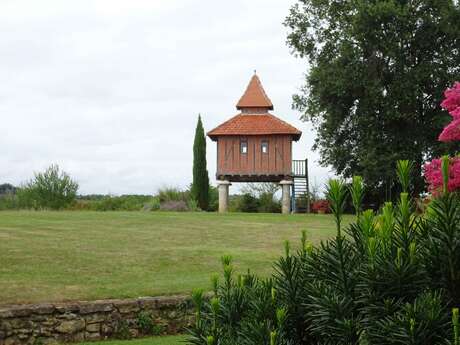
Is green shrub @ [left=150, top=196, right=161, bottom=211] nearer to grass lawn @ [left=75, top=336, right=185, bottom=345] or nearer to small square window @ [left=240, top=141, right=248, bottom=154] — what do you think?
small square window @ [left=240, top=141, right=248, bottom=154]

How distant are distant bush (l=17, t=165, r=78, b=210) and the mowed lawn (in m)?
8.88

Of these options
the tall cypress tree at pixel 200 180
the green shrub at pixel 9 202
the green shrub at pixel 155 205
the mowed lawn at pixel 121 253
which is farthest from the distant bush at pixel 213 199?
the mowed lawn at pixel 121 253

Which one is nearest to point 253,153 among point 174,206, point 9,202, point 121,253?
point 174,206

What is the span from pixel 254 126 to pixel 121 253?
83.4 ft

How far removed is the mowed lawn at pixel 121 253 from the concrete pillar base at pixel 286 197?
12798 mm

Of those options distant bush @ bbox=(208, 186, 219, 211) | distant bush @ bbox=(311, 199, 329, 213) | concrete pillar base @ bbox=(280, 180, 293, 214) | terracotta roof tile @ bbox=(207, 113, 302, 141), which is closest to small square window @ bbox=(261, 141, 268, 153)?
terracotta roof tile @ bbox=(207, 113, 302, 141)

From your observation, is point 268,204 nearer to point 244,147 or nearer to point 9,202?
point 244,147

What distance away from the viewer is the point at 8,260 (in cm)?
1277

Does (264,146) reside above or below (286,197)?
above

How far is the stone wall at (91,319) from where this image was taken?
9.29 m

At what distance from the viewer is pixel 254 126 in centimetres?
3897

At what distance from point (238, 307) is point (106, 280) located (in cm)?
904

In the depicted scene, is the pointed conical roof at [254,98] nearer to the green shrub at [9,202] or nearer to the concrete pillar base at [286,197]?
the concrete pillar base at [286,197]

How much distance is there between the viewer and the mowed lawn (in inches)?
421
